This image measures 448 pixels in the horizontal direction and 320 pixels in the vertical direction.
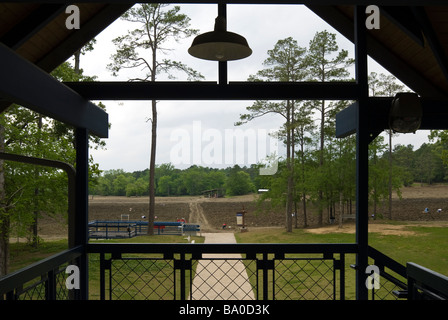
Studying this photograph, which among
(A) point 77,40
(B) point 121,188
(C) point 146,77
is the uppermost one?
(C) point 146,77

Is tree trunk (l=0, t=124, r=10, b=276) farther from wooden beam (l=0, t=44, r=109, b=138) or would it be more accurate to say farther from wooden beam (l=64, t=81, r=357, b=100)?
wooden beam (l=64, t=81, r=357, b=100)

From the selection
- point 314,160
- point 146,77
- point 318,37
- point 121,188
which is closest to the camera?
point 146,77

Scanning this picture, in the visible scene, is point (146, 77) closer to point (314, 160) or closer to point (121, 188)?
point (314, 160)

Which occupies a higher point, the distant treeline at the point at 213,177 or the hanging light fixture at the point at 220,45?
the hanging light fixture at the point at 220,45

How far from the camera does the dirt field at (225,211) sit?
1875 cm

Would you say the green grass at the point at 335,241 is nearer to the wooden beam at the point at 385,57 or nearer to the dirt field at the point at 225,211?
the dirt field at the point at 225,211

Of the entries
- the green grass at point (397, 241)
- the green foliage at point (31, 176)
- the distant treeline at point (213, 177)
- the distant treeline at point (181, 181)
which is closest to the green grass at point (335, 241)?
the green grass at point (397, 241)

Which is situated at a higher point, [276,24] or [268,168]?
[276,24]

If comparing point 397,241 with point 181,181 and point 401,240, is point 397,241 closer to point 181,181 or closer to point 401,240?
point 401,240

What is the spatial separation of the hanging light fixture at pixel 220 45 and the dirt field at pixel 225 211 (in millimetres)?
15017

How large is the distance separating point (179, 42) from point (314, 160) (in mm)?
7644
